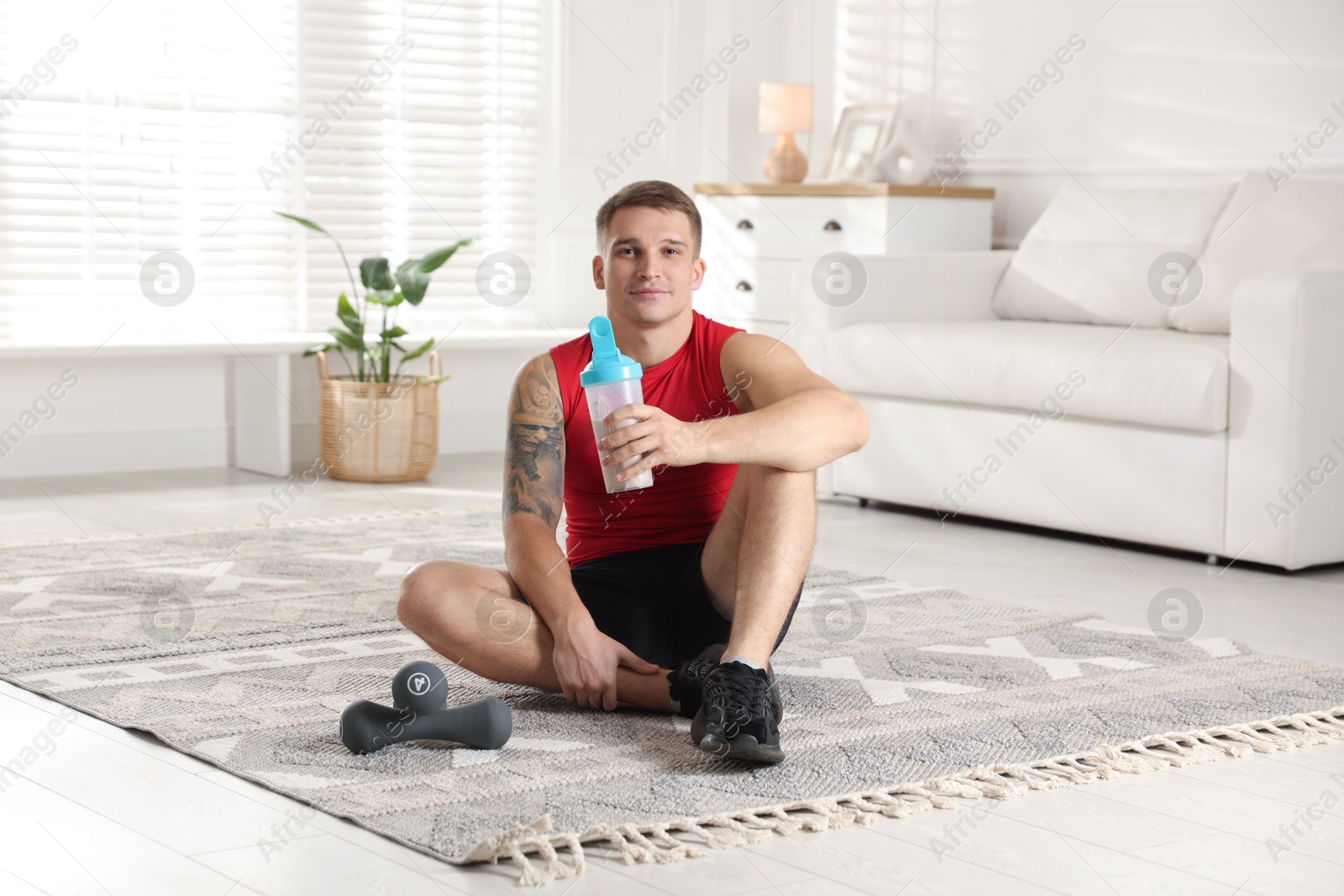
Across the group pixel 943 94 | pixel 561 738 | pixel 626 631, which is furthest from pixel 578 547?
pixel 943 94

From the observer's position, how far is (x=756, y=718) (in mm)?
1749

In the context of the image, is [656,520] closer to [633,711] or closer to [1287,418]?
[633,711]

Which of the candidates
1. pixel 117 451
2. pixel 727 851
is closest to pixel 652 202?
pixel 727 851

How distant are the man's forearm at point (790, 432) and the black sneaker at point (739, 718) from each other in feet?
0.84

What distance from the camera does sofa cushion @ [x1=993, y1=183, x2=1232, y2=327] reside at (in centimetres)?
373

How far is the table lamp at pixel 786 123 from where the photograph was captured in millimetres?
5027

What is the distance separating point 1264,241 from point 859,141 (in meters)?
1.76

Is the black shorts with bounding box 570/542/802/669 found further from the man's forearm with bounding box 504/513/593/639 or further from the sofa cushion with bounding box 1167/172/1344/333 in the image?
the sofa cushion with bounding box 1167/172/1344/333

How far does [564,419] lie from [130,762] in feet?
2.23

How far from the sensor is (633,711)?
2020 millimetres

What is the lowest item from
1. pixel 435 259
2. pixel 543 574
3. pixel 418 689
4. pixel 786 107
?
pixel 418 689

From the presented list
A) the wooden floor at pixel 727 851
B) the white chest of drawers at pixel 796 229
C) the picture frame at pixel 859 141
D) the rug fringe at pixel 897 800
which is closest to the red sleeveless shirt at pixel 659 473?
the wooden floor at pixel 727 851

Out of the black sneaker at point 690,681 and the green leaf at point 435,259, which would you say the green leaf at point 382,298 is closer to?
the green leaf at point 435,259

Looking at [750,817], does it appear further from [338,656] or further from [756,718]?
[338,656]
